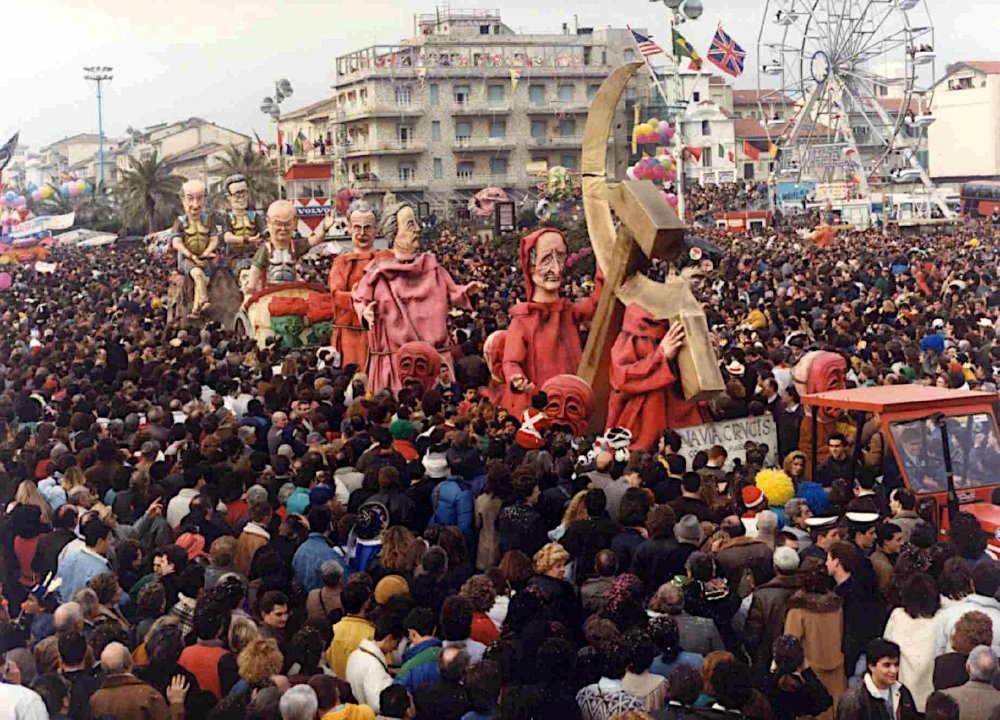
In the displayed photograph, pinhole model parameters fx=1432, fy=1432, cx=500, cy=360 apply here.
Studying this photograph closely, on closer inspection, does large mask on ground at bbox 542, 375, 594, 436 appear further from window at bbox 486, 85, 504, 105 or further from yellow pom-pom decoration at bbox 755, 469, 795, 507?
window at bbox 486, 85, 504, 105

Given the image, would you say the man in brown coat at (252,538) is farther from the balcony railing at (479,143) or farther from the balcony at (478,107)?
the balcony railing at (479,143)

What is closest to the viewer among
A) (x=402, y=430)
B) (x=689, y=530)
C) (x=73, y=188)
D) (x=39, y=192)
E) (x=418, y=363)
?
(x=689, y=530)

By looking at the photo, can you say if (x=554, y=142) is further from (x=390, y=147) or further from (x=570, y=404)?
(x=570, y=404)

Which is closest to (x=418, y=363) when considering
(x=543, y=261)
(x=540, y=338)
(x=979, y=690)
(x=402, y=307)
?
(x=402, y=307)

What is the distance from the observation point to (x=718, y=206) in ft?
197

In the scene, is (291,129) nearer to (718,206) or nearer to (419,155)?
(419,155)

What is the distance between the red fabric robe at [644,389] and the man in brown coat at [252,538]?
423 cm

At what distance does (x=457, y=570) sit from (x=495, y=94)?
2414 inches

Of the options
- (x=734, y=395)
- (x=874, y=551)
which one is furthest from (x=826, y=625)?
(x=734, y=395)

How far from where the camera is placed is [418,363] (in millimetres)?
14219

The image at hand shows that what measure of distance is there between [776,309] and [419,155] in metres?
49.7

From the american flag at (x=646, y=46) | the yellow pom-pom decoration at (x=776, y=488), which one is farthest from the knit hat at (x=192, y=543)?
the american flag at (x=646, y=46)

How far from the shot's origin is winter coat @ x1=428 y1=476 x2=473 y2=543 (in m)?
8.66

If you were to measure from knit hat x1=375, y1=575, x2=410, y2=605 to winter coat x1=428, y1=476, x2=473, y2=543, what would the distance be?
72.6 inches
